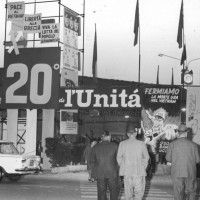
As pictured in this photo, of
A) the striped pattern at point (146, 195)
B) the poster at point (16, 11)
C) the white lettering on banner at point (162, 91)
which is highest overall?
the poster at point (16, 11)

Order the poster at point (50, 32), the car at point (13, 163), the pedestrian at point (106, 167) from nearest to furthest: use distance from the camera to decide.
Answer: the pedestrian at point (106, 167), the car at point (13, 163), the poster at point (50, 32)

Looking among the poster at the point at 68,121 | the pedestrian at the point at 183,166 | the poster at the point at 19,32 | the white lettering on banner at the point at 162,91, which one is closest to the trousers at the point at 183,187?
the pedestrian at the point at 183,166

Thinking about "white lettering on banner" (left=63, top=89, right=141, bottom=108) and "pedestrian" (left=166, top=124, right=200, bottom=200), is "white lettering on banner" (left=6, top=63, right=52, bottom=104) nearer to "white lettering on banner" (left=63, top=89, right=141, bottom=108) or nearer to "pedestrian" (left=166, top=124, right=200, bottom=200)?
"white lettering on banner" (left=63, top=89, right=141, bottom=108)

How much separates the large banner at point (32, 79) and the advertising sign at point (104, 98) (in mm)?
1511

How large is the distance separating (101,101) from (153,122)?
3192 millimetres

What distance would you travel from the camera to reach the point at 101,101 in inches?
1240

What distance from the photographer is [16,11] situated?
3531 centimetres

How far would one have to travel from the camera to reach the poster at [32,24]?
34375 millimetres

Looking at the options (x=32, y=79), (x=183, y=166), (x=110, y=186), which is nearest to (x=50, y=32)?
(x=32, y=79)

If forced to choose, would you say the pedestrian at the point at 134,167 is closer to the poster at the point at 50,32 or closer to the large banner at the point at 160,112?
the large banner at the point at 160,112

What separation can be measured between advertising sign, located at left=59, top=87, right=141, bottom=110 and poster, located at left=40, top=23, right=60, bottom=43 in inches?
161

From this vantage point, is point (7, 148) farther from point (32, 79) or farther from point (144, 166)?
point (144, 166)

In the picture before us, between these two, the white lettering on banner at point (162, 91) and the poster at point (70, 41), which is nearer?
the white lettering on banner at point (162, 91)

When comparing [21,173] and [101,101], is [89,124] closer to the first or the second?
[101,101]
